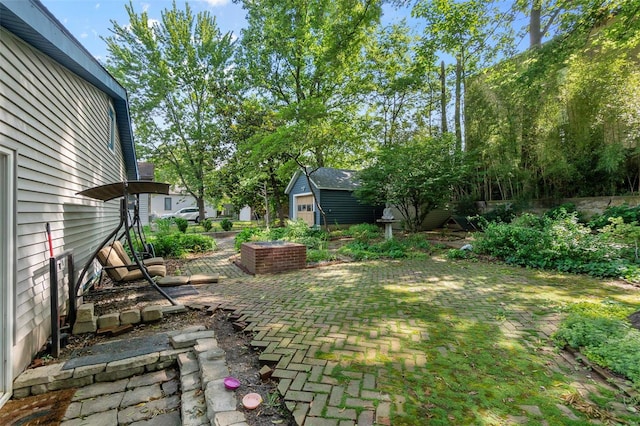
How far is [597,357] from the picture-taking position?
2533mm

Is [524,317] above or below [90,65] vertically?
below

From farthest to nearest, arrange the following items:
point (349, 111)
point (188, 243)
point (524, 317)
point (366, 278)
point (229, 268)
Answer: point (349, 111) → point (188, 243) → point (229, 268) → point (366, 278) → point (524, 317)

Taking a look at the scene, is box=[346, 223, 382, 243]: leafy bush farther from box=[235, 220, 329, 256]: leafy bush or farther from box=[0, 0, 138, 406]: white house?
box=[0, 0, 138, 406]: white house

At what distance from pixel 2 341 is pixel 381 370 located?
10.1 ft

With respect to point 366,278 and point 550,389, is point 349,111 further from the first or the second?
→ point 550,389

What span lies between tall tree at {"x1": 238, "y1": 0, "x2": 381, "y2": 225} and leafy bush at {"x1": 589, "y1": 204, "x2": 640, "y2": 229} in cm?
883

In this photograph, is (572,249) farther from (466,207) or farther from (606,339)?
(466,207)

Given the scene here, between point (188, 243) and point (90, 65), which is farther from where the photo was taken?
point (188, 243)

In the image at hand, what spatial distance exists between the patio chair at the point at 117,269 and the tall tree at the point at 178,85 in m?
14.1

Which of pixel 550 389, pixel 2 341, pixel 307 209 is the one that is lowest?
pixel 550 389

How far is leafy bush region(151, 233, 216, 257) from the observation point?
8.22 m

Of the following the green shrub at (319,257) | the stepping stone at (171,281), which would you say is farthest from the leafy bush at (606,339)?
the stepping stone at (171,281)

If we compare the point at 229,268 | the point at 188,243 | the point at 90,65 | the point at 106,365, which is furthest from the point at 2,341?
the point at 188,243

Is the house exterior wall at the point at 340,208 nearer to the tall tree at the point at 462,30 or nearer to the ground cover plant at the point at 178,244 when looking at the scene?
the tall tree at the point at 462,30
